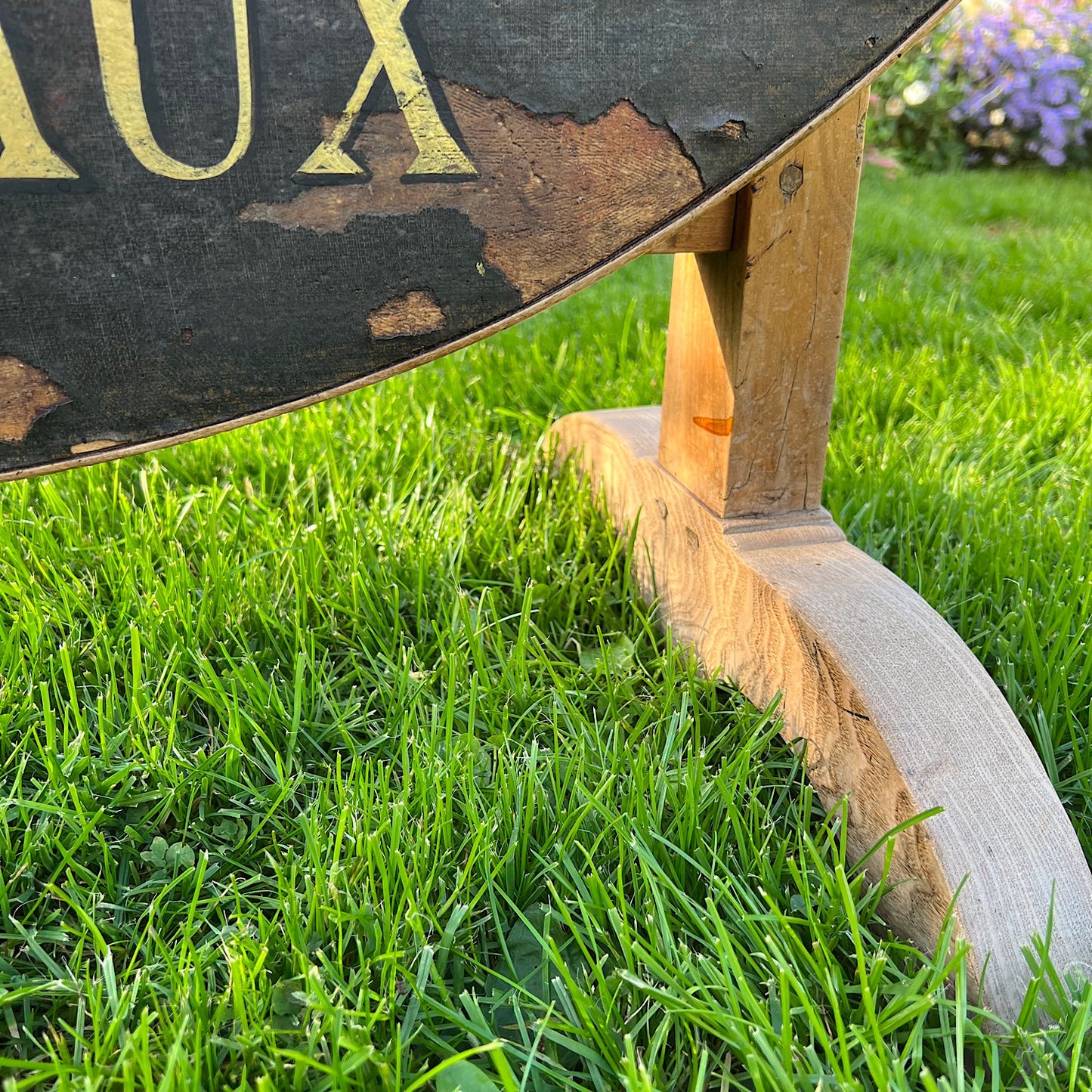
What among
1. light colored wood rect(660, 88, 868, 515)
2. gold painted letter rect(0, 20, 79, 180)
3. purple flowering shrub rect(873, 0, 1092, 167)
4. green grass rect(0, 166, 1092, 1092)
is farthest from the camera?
purple flowering shrub rect(873, 0, 1092, 167)

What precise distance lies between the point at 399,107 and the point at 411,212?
7 centimetres

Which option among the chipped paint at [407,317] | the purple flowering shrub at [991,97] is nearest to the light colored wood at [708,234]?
the chipped paint at [407,317]

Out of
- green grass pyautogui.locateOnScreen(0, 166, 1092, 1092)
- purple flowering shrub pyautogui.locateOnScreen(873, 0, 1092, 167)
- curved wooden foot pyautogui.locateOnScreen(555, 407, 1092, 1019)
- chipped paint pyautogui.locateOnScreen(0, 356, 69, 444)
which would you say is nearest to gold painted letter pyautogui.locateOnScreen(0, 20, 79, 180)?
chipped paint pyautogui.locateOnScreen(0, 356, 69, 444)

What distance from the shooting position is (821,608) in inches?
38.1

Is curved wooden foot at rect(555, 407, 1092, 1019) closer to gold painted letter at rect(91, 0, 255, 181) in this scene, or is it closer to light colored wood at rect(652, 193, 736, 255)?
light colored wood at rect(652, 193, 736, 255)

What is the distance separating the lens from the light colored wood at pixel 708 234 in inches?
40.5

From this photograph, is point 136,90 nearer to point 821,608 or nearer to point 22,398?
point 22,398

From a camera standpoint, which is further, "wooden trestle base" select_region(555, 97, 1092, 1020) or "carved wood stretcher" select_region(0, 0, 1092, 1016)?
"wooden trestle base" select_region(555, 97, 1092, 1020)

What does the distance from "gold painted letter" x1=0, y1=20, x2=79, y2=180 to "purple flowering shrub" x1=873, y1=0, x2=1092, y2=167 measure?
538cm

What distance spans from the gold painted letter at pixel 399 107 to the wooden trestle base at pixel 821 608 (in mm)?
395

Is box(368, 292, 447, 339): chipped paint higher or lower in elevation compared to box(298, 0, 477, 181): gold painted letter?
lower

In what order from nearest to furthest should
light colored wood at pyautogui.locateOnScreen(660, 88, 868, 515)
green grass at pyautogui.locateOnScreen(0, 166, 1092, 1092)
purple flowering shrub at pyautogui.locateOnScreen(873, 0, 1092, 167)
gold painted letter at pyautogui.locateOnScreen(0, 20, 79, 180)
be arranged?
gold painted letter at pyautogui.locateOnScreen(0, 20, 79, 180) < green grass at pyautogui.locateOnScreen(0, 166, 1092, 1092) < light colored wood at pyautogui.locateOnScreen(660, 88, 868, 515) < purple flowering shrub at pyautogui.locateOnScreen(873, 0, 1092, 167)

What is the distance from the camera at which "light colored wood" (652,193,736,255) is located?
1028 millimetres

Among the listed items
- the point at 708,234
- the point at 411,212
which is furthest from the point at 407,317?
the point at 708,234
